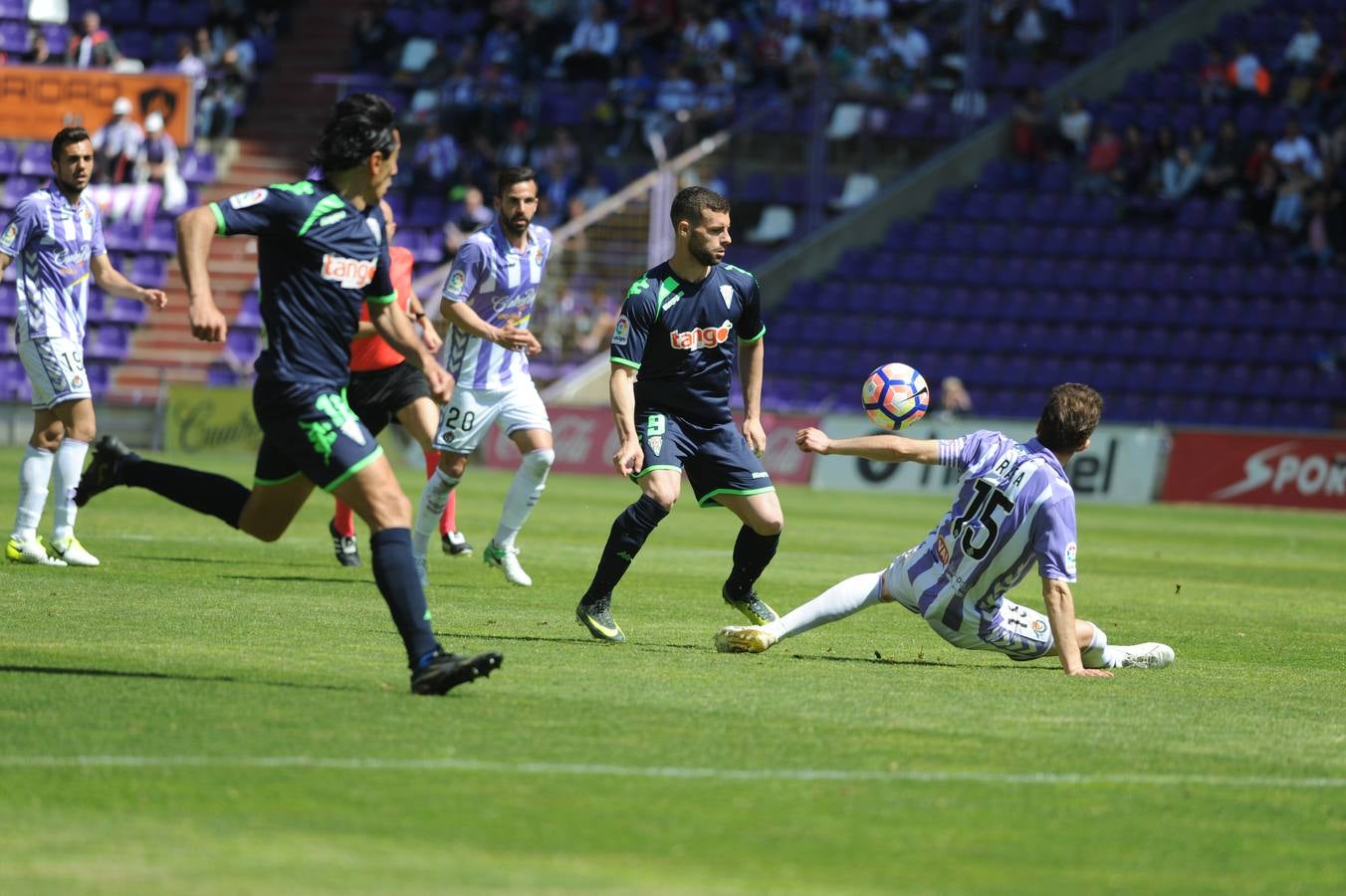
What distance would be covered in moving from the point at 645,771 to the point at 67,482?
22.6 feet

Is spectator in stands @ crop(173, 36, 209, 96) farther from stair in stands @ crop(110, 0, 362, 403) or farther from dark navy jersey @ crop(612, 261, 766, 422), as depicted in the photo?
dark navy jersey @ crop(612, 261, 766, 422)

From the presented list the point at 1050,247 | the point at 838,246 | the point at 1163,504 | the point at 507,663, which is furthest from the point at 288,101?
the point at 507,663

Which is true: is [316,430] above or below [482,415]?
above

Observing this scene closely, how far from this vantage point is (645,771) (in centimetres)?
596

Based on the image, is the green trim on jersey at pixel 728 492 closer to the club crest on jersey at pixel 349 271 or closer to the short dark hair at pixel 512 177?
the club crest on jersey at pixel 349 271

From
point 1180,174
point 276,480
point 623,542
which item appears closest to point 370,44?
point 1180,174

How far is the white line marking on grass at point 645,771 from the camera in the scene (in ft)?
18.9

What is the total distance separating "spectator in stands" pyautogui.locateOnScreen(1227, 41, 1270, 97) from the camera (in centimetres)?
3127

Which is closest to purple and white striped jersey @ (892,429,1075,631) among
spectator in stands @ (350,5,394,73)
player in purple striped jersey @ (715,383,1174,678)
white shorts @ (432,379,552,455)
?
player in purple striped jersey @ (715,383,1174,678)

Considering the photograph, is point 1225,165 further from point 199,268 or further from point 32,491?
point 199,268

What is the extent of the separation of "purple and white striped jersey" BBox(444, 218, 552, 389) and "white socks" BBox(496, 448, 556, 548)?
1.72ft

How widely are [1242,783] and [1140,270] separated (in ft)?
84.1

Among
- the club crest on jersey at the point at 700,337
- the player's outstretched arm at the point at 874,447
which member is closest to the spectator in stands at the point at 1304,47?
the club crest on jersey at the point at 700,337

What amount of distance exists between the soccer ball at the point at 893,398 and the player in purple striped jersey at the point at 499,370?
121 inches
